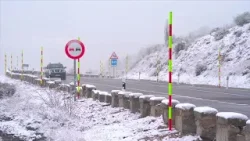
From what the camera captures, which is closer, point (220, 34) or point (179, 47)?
point (220, 34)

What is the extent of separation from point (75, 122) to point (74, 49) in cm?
430

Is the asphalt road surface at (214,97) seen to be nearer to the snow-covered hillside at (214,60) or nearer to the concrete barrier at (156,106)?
the concrete barrier at (156,106)

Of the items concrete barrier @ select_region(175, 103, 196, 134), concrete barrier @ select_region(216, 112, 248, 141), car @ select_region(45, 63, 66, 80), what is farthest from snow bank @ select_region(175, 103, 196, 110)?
car @ select_region(45, 63, 66, 80)

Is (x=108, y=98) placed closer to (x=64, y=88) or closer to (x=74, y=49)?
(x=74, y=49)

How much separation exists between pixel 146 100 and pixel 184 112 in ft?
8.82

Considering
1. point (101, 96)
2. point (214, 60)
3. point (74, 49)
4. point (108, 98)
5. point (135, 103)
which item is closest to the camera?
point (135, 103)

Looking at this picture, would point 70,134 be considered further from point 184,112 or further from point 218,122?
point 218,122

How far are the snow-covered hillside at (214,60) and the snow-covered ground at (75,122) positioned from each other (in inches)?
A: 615

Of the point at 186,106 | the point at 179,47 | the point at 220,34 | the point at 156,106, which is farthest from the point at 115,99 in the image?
the point at 179,47

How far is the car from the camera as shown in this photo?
39912 millimetres

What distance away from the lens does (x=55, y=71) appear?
40438 millimetres

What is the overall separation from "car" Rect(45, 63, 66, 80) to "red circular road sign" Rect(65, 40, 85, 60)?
78.8 ft

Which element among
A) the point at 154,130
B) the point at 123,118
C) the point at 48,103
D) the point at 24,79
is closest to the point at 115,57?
the point at 24,79

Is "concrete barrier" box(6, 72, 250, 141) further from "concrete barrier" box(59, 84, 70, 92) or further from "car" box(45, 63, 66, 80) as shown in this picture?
"car" box(45, 63, 66, 80)
